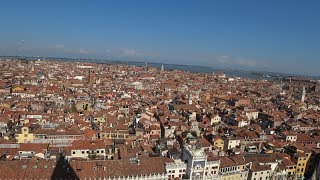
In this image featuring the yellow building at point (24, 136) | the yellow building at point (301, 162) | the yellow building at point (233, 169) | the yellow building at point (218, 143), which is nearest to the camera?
the yellow building at point (233, 169)

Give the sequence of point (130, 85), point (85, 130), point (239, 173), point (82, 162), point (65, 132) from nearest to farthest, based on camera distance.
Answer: point (82, 162), point (239, 173), point (65, 132), point (85, 130), point (130, 85)

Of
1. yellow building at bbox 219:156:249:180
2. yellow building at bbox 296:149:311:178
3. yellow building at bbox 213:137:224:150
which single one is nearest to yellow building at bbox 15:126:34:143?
yellow building at bbox 219:156:249:180

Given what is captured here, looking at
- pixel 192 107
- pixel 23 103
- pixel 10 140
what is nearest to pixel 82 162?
pixel 10 140

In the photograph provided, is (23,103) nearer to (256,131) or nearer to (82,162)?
(82,162)

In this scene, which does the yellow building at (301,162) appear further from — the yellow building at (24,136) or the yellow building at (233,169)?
the yellow building at (24,136)

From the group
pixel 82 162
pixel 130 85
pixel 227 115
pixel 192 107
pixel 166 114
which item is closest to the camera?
pixel 82 162

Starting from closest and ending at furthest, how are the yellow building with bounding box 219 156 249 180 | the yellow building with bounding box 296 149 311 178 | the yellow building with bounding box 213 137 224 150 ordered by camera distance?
the yellow building with bounding box 219 156 249 180 < the yellow building with bounding box 296 149 311 178 < the yellow building with bounding box 213 137 224 150

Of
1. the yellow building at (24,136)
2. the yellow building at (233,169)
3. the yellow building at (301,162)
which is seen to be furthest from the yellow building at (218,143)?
the yellow building at (24,136)

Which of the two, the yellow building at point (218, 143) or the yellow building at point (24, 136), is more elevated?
the yellow building at point (24, 136)

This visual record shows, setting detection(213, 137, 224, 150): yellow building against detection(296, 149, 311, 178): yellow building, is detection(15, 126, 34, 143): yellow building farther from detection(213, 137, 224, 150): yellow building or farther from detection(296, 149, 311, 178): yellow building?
detection(296, 149, 311, 178): yellow building
